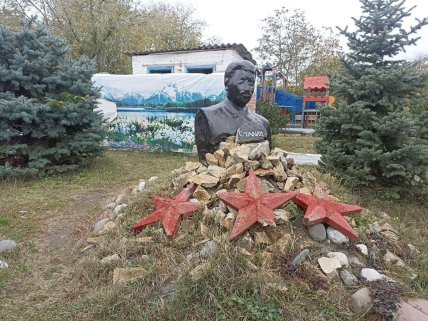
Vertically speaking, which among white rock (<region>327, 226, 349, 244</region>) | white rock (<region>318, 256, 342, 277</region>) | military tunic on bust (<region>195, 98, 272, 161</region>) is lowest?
white rock (<region>318, 256, 342, 277</region>)

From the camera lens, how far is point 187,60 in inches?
420

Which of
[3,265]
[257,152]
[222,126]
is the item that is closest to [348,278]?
[257,152]

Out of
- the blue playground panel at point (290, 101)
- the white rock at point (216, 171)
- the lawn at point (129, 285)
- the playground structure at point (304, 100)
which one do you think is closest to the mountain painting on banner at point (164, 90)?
the lawn at point (129, 285)

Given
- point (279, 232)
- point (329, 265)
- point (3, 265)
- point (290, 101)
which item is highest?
point (290, 101)

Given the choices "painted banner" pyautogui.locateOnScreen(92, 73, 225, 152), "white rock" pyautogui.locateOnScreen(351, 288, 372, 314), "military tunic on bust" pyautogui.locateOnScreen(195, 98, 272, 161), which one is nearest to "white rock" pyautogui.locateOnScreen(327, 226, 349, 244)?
"white rock" pyautogui.locateOnScreen(351, 288, 372, 314)

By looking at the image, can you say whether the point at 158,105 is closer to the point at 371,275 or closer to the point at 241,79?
the point at 241,79

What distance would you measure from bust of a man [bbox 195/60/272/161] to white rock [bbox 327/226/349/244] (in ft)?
3.98

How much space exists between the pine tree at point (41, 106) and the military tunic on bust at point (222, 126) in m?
3.29

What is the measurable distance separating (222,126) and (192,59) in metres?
7.79

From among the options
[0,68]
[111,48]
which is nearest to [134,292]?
[0,68]

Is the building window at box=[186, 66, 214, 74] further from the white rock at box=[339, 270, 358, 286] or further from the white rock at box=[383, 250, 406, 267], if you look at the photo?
the white rock at box=[339, 270, 358, 286]

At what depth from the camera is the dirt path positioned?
88.3 inches

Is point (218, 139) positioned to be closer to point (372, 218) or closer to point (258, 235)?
Answer: point (258, 235)

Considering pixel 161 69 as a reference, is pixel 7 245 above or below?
below
